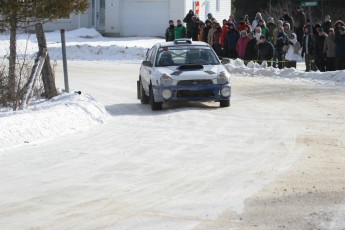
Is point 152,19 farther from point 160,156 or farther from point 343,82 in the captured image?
point 160,156

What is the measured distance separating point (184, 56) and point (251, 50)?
38.5 ft

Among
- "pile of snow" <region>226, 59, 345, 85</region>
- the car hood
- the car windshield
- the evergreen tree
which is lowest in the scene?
"pile of snow" <region>226, 59, 345, 85</region>

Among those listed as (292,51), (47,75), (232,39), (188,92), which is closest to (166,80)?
(188,92)

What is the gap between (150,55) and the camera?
20891mm

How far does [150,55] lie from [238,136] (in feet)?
22.4

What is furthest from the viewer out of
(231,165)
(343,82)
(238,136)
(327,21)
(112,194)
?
(327,21)

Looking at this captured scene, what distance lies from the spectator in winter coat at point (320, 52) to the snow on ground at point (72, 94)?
1061 mm

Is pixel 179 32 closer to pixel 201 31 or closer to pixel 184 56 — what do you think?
pixel 201 31

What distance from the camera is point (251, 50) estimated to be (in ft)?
102

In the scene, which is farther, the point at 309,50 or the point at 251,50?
the point at 251,50

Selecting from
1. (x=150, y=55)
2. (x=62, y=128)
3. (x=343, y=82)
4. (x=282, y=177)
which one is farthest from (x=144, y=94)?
(x=282, y=177)

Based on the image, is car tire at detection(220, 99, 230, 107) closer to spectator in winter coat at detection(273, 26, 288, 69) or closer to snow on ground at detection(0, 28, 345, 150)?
snow on ground at detection(0, 28, 345, 150)

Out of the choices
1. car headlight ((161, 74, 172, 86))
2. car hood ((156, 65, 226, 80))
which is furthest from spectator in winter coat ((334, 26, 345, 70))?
car headlight ((161, 74, 172, 86))

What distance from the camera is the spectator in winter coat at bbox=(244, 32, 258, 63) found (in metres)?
30.7
